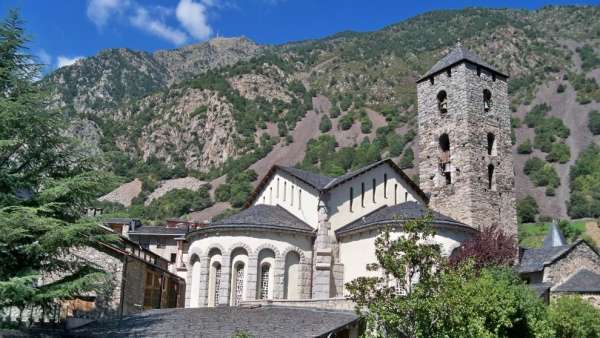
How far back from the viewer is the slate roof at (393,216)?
1178 inches

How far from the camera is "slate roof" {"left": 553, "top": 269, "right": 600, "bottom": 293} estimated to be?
31469 mm

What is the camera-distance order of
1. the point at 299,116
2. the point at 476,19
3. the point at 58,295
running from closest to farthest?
the point at 58,295 → the point at 299,116 → the point at 476,19

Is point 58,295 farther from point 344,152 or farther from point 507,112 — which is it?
point 344,152

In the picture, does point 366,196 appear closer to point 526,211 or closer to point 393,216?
point 393,216

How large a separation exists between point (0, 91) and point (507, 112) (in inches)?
1175

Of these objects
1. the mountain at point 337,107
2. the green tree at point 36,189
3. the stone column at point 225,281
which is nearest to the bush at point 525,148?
the mountain at point 337,107

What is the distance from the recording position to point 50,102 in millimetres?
19453

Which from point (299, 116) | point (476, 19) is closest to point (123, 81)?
point (299, 116)

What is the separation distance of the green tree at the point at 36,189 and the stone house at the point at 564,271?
76.0 feet

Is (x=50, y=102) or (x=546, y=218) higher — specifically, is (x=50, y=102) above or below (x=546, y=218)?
below

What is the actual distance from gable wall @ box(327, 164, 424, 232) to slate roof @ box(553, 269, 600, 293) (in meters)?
9.18

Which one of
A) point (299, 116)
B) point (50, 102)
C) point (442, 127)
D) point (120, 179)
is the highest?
point (299, 116)

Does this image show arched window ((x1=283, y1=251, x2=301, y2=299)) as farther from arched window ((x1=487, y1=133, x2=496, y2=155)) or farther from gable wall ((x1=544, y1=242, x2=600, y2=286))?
arched window ((x1=487, y1=133, x2=496, y2=155))

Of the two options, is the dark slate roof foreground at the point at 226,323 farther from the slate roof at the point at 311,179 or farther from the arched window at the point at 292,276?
the slate roof at the point at 311,179
